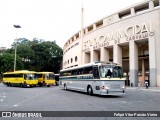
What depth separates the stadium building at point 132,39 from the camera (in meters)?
40.8

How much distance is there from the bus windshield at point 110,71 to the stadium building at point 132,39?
75.4ft

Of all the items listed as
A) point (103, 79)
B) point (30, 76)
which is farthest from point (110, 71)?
point (30, 76)

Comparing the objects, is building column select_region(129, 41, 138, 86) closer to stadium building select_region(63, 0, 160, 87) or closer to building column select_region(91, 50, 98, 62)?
stadium building select_region(63, 0, 160, 87)

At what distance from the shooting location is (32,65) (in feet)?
278

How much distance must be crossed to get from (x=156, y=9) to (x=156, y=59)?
8.90 m

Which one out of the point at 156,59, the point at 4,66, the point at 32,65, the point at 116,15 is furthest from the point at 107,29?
the point at 32,65

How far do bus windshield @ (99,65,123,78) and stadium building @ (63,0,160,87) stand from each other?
23.0 m

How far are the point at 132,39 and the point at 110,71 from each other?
27047 mm

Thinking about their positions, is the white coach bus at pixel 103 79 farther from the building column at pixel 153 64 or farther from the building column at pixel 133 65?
the building column at pixel 133 65

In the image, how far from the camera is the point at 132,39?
44438 millimetres

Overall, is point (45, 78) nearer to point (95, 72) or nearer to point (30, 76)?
point (30, 76)

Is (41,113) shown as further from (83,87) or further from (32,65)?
(32,65)

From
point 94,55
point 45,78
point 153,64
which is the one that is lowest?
point 45,78

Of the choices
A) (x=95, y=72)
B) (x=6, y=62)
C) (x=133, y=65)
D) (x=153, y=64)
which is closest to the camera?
(x=95, y=72)
